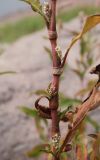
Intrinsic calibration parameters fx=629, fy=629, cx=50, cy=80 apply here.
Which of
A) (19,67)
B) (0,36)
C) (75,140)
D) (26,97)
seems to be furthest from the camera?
(0,36)

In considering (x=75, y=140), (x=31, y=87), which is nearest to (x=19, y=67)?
(x=31, y=87)

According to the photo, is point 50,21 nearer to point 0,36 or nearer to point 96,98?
point 96,98

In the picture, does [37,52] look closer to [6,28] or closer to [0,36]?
[0,36]

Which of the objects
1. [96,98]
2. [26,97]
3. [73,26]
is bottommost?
[73,26]

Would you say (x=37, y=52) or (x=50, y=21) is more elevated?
(x=50, y=21)

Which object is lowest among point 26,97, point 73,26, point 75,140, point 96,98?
point 73,26

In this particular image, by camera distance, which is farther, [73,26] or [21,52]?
[73,26]

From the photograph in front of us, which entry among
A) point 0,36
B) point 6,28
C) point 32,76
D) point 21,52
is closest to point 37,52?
point 21,52

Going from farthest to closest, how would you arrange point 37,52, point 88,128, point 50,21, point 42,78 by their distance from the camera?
point 37,52, point 42,78, point 88,128, point 50,21

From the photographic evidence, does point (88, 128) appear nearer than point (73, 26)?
Yes
